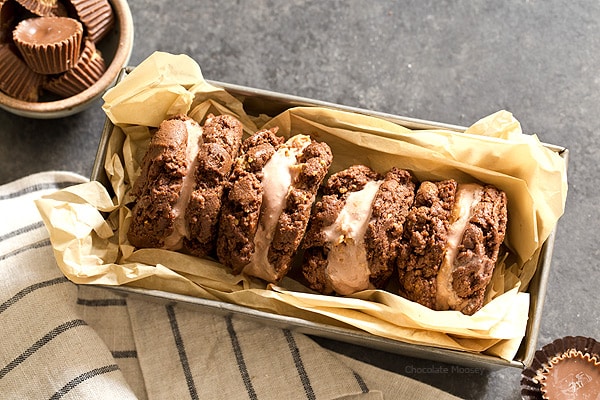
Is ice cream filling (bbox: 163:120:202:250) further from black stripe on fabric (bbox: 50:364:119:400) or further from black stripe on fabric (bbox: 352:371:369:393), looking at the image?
black stripe on fabric (bbox: 352:371:369:393)

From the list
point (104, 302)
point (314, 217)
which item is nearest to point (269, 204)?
point (314, 217)

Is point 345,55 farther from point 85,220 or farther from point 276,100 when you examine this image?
point 85,220

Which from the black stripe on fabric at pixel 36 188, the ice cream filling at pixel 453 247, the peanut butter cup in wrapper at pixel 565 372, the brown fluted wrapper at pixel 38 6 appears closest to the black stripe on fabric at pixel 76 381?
the black stripe on fabric at pixel 36 188

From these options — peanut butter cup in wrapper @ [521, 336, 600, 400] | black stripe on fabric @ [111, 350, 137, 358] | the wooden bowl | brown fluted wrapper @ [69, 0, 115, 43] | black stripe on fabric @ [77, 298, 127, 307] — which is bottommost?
black stripe on fabric @ [111, 350, 137, 358]

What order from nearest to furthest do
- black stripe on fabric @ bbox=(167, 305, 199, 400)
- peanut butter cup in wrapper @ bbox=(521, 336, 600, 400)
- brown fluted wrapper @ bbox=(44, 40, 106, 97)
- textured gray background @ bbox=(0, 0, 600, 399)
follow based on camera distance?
peanut butter cup in wrapper @ bbox=(521, 336, 600, 400) → black stripe on fabric @ bbox=(167, 305, 199, 400) → brown fluted wrapper @ bbox=(44, 40, 106, 97) → textured gray background @ bbox=(0, 0, 600, 399)

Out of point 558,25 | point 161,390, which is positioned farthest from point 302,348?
point 558,25

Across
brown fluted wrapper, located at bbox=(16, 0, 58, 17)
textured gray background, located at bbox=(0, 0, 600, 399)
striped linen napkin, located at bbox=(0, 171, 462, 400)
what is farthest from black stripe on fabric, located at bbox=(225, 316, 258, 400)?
brown fluted wrapper, located at bbox=(16, 0, 58, 17)

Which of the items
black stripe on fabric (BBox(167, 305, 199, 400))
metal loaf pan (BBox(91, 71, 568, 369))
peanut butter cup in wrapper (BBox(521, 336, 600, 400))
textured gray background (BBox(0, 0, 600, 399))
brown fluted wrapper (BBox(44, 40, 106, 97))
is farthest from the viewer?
textured gray background (BBox(0, 0, 600, 399))
